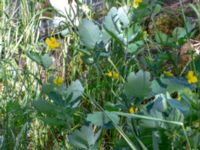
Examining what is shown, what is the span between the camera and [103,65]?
2.34m

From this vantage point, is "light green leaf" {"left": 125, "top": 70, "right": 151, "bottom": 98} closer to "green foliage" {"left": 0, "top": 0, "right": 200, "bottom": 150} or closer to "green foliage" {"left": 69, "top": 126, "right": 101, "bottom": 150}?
"green foliage" {"left": 0, "top": 0, "right": 200, "bottom": 150}

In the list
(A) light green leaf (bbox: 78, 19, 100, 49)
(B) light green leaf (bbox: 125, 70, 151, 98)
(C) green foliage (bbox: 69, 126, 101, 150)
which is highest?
(A) light green leaf (bbox: 78, 19, 100, 49)

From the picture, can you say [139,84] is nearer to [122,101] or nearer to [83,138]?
[122,101]

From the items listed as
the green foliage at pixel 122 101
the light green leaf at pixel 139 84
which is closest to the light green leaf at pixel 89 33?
the green foliage at pixel 122 101

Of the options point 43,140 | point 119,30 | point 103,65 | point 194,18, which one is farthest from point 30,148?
point 194,18

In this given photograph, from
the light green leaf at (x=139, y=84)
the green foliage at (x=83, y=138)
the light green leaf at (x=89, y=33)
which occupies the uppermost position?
the light green leaf at (x=89, y=33)

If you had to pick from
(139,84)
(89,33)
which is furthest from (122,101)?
(89,33)

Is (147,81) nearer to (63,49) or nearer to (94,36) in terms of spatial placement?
(94,36)

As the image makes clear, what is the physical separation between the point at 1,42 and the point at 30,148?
0.73 m

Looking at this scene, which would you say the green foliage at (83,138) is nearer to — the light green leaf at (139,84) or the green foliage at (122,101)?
the green foliage at (122,101)

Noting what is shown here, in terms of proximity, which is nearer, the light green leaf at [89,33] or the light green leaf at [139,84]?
the light green leaf at [139,84]

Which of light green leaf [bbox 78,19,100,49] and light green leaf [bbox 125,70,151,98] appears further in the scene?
light green leaf [bbox 78,19,100,49]

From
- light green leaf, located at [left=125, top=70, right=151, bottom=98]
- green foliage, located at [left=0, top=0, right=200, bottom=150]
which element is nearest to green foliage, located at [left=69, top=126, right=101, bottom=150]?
green foliage, located at [left=0, top=0, right=200, bottom=150]

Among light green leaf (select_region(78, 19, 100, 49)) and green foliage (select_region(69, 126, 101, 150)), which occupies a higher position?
light green leaf (select_region(78, 19, 100, 49))
